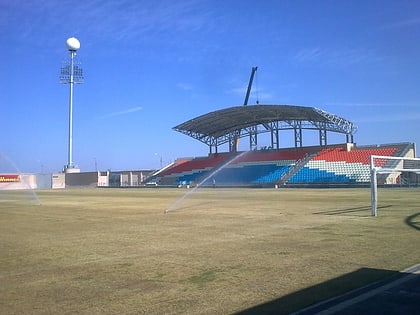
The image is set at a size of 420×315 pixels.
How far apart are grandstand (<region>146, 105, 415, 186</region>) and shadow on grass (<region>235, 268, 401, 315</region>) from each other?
5870 centimetres

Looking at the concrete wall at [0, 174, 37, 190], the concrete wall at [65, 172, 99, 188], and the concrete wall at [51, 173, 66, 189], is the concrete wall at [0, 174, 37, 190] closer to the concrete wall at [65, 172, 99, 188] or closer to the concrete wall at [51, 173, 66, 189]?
the concrete wall at [51, 173, 66, 189]

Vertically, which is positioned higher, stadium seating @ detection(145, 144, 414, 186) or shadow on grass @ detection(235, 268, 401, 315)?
stadium seating @ detection(145, 144, 414, 186)

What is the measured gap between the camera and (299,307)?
659cm

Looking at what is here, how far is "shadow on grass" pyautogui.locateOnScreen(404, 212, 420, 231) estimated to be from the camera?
1591 centimetres

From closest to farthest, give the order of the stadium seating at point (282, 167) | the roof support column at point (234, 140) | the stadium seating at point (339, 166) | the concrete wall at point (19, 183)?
the stadium seating at point (339, 166), the stadium seating at point (282, 167), the roof support column at point (234, 140), the concrete wall at point (19, 183)

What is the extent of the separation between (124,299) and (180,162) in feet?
334

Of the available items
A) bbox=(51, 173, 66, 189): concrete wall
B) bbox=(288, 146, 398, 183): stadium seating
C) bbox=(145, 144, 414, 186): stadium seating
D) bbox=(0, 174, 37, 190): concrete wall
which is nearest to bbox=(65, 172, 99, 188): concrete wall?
bbox=(51, 173, 66, 189): concrete wall

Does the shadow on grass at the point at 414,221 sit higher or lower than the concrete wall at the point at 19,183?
lower

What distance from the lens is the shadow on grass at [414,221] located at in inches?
626

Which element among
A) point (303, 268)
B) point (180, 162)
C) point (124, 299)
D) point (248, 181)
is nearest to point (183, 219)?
point (303, 268)

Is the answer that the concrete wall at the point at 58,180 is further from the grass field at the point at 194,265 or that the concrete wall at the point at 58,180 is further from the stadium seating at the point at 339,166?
the grass field at the point at 194,265

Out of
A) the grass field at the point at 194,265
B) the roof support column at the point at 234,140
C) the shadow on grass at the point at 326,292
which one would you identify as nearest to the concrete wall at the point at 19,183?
the roof support column at the point at 234,140

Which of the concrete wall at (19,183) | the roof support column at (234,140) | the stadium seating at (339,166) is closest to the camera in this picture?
the stadium seating at (339,166)

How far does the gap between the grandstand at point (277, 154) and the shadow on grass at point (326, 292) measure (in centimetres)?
5870
